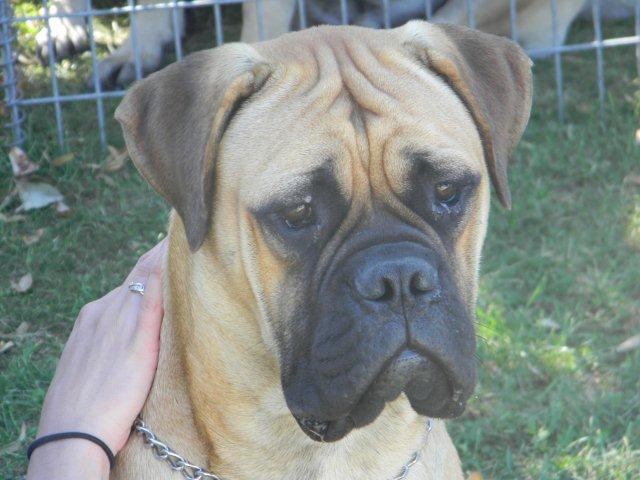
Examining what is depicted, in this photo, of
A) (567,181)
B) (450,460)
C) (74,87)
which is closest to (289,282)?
(450,460)

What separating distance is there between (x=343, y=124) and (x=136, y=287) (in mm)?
771

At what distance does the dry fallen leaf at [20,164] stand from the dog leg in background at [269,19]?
1144 millimetres

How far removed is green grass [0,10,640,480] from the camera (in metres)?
3.80

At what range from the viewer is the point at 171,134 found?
251 cm

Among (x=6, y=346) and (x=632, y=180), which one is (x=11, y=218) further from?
(x=632, y=180)

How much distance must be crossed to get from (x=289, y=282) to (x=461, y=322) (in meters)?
0.39

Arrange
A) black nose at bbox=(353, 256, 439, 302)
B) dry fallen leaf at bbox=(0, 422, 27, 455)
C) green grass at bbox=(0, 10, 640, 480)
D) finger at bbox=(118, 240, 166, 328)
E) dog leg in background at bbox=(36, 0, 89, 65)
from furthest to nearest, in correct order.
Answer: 1. dog leg in background at bbox=(36, 0, 89, 65)
2. green grass at bbox=(0, 10, 640, 480)
3. dry fallen leaf at bbox=(0, 422, 27, 455)
4. finger at bbox=(118, 240, 166, 328)
5. black nose at bbox=(353, 256, 439, 302)

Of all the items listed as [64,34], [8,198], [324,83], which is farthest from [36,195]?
[324,83]

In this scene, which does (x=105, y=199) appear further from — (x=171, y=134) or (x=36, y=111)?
(x=171, y=134)

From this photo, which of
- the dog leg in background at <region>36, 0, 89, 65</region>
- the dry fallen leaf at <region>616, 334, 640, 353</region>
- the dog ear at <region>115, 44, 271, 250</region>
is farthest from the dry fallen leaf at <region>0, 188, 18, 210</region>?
the dry fallen leaf at <region>616, 334, 640, 353</region>

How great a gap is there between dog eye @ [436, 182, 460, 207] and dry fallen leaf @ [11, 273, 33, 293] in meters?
2.32

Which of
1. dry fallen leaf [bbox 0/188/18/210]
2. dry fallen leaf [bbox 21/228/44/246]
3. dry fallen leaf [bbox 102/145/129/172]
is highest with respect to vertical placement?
dry fallen leaf [bbox 102/145/129/172]

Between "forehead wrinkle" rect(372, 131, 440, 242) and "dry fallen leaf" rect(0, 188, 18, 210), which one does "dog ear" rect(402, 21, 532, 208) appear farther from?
"dry fallen leaf" rect(0, 188, 18, 210)

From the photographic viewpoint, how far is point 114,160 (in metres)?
4.92
